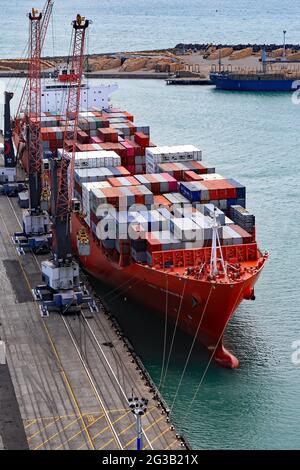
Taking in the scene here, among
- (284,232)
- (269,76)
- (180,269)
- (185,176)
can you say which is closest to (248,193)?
(284,232)

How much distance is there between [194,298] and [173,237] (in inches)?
181

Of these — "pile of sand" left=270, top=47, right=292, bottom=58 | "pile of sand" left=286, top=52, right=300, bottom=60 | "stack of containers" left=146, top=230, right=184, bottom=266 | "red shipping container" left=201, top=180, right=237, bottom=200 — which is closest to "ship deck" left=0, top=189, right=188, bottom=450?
"stack of containers" left=146, top=230, right=184, bottom=266

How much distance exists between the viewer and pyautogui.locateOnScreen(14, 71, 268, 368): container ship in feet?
163

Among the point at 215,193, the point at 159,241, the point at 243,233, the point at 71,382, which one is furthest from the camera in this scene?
the point at 215,193

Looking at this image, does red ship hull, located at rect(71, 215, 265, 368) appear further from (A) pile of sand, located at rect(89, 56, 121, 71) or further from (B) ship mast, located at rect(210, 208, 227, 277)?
(A) pile of sand, located at rect(89, 56, 121, 71)

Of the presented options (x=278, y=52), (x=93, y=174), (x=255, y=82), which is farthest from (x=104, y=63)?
(x=93, y=174)

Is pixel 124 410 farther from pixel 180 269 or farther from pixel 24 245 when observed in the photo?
pixel 24 245

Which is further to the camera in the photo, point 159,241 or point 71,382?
point 159,241

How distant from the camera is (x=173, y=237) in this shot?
52969mm

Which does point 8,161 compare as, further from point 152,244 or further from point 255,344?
point 255,344

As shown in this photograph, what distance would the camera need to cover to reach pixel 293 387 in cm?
4738

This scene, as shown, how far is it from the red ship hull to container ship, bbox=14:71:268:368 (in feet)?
0.18

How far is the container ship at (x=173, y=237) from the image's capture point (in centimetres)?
4975

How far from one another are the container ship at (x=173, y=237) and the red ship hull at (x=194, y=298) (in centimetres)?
5
